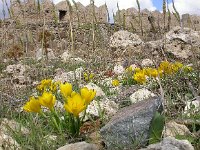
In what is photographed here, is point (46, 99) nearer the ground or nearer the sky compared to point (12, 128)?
nearer the sky

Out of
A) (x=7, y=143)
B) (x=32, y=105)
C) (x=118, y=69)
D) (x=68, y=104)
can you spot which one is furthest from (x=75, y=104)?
(x=118, y=69)

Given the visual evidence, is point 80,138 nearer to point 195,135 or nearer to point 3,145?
point 3,145

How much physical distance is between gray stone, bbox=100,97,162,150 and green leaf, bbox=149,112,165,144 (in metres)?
0.02

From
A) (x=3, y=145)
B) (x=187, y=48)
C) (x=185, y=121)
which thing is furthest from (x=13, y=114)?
(x=187, y=48)

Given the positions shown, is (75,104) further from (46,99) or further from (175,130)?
(175,130)

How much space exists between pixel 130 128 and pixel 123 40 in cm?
624

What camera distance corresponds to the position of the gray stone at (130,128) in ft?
6.45

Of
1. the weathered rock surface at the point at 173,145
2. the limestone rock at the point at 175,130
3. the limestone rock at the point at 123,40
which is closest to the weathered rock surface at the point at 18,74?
A: the limestone rock at the point at 123,40

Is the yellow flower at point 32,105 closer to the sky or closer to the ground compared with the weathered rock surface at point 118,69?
closer to the sky

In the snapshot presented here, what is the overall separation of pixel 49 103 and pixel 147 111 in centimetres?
54

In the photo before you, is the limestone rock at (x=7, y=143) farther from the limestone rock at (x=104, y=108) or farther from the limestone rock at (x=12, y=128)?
the limestone rock at (x=104, y=108)

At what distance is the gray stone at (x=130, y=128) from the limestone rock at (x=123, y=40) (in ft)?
19.7

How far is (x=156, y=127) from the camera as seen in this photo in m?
1.97

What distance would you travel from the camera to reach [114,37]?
8.27 meters
